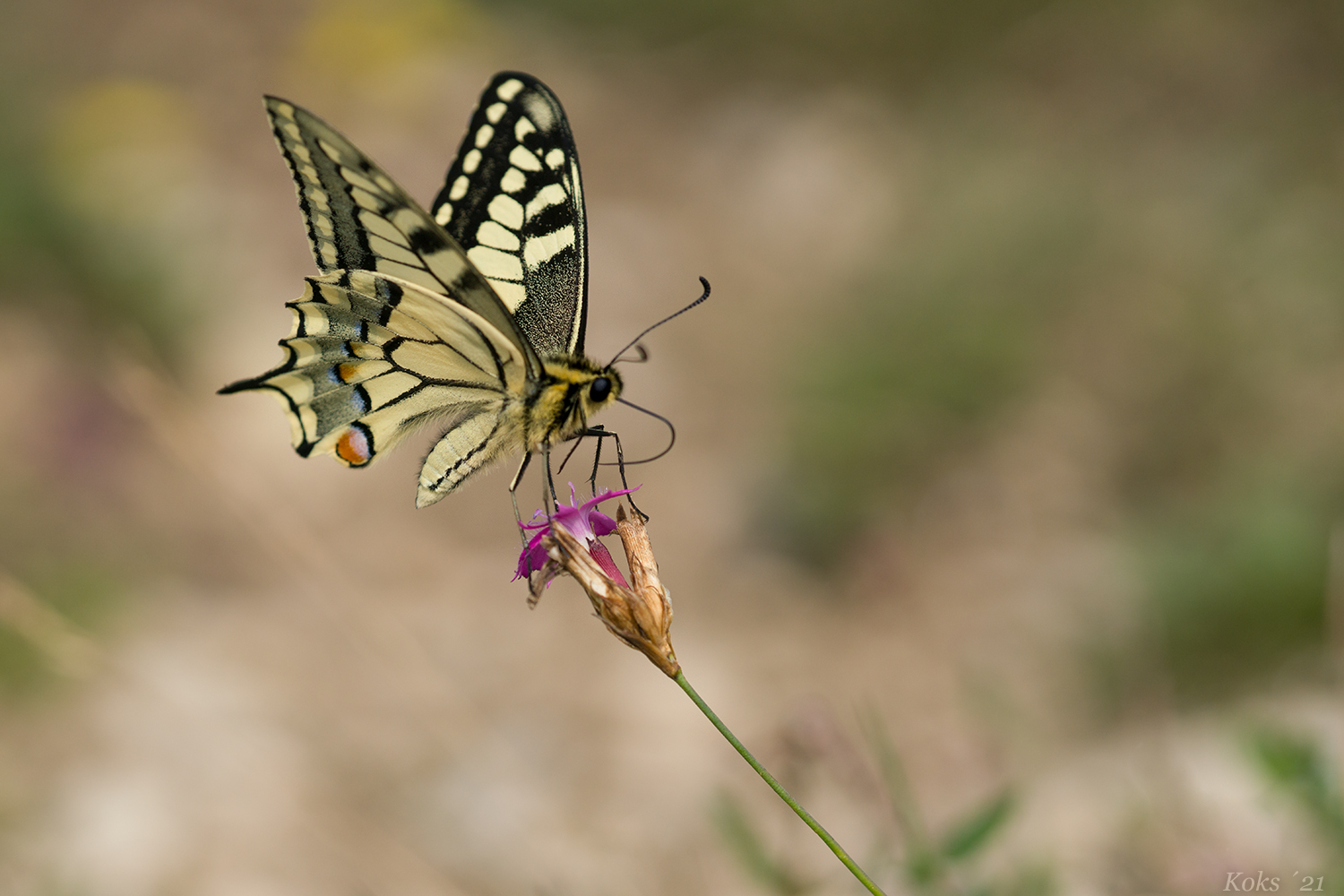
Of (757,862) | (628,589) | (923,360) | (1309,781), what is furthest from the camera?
(923,360)

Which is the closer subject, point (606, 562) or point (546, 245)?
point (606, 562)

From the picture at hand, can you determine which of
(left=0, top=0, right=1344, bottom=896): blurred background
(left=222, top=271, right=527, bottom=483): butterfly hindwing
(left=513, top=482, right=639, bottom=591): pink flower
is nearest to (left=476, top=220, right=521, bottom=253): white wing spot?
(left=222, top=271, right=527, bottom=483): butterfly hindwing

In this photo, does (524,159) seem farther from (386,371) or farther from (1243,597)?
(1243,597)

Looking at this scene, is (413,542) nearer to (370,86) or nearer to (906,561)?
(906,561)

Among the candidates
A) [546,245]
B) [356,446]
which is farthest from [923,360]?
[356,446]

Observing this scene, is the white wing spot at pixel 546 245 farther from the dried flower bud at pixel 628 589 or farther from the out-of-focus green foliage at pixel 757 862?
the out-of-focus green foliage at pixel 757 862

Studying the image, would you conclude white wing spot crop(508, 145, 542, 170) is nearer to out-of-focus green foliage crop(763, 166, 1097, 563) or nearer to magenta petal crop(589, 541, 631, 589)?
magenta petal crop(589, 541, 631, 589)

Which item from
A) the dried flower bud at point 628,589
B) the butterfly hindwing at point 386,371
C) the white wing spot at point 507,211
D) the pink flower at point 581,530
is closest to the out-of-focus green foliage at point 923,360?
the white wing spot at point 507,211
